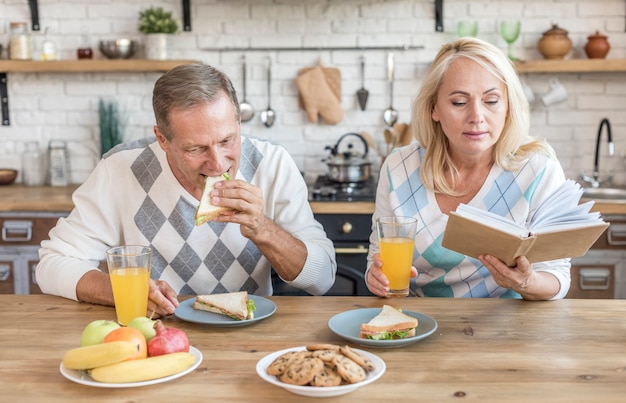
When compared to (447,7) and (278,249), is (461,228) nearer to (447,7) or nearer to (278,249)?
(278,249)

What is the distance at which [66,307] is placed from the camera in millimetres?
1969

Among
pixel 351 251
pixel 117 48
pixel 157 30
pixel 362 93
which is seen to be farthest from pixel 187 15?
pixel 351 251

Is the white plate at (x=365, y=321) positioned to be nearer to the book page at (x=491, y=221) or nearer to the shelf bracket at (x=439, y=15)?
the book page at (x=491, y=221)

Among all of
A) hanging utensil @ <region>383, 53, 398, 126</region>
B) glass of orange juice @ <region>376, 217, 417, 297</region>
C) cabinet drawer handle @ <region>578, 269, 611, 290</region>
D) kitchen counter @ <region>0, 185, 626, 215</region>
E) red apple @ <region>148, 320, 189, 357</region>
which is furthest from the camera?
hanging utensil @ <region>383, 53, 398, 126</region>

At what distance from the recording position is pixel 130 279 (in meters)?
1.73

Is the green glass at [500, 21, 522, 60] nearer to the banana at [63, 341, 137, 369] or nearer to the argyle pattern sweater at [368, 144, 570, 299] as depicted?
the argyle pattern sweater at [368, 144, 570, 299]

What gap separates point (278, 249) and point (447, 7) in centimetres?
245

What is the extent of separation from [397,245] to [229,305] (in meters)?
0.45

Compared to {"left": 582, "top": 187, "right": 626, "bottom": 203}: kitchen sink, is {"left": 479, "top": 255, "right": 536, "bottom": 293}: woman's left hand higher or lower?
higher

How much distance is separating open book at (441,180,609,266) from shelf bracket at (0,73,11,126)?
3.22 meters

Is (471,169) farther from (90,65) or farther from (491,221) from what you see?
(90,65)

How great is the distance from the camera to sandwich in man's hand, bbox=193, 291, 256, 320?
5.86 ft

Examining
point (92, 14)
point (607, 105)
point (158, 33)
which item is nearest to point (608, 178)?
point (607, 105)

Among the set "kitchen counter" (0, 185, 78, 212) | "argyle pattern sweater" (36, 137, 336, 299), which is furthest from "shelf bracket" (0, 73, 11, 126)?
"argyle pattern sweater" (36, 137, 336, 299)
